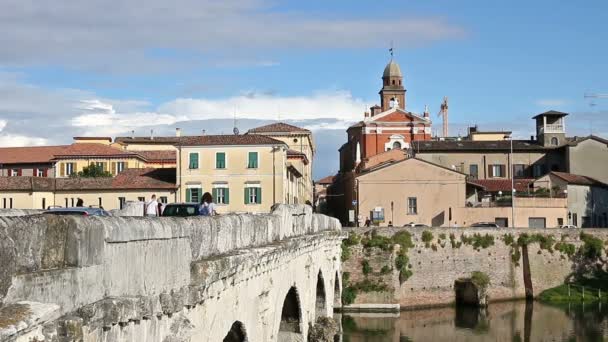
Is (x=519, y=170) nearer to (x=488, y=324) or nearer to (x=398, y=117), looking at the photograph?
(x=398, y=117)

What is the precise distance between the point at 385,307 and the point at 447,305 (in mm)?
4530

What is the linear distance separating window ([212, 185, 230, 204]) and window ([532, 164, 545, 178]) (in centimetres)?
2943

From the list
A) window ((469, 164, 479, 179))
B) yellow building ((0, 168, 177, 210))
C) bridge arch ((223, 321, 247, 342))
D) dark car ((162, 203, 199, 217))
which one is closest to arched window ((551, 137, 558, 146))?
window ((469, 164, 479, 179))

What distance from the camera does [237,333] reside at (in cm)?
1595

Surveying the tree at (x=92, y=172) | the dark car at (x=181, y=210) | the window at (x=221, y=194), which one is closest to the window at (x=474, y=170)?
the window at (x=221, y=194)

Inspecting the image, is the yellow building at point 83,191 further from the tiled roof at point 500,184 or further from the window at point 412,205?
the tiled roof at point 500,184

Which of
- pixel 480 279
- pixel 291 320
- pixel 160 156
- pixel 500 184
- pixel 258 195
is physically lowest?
pixel 480 279

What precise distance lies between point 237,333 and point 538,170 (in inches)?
2679

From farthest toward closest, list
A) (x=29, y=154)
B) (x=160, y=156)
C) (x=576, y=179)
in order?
(x=29, y=154) → (x=160, y=156) → (x=576, y=179)

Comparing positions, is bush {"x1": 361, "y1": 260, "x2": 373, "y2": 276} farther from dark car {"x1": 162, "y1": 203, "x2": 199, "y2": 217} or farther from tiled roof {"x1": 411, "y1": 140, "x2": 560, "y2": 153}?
dark car {"x1": 162, "y1": 203, "x2": 199, "y2": 217}

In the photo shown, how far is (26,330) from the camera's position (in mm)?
5883

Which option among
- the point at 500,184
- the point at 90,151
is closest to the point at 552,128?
the point at 500,184

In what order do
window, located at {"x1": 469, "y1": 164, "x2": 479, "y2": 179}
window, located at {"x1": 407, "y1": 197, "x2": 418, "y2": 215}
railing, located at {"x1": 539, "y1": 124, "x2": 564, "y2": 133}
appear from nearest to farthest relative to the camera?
window, located at {"x1": 407, "y1": 197, "x2": 418, "y2": 215} → window, located at {"x1": 469, "y1": 164, "x2": 479, "y2": 179} → railing, located at {"x1": 539, "y1": 124, "x2": 564, "y2": 133}

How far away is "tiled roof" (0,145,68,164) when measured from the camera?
86750 millimetres
